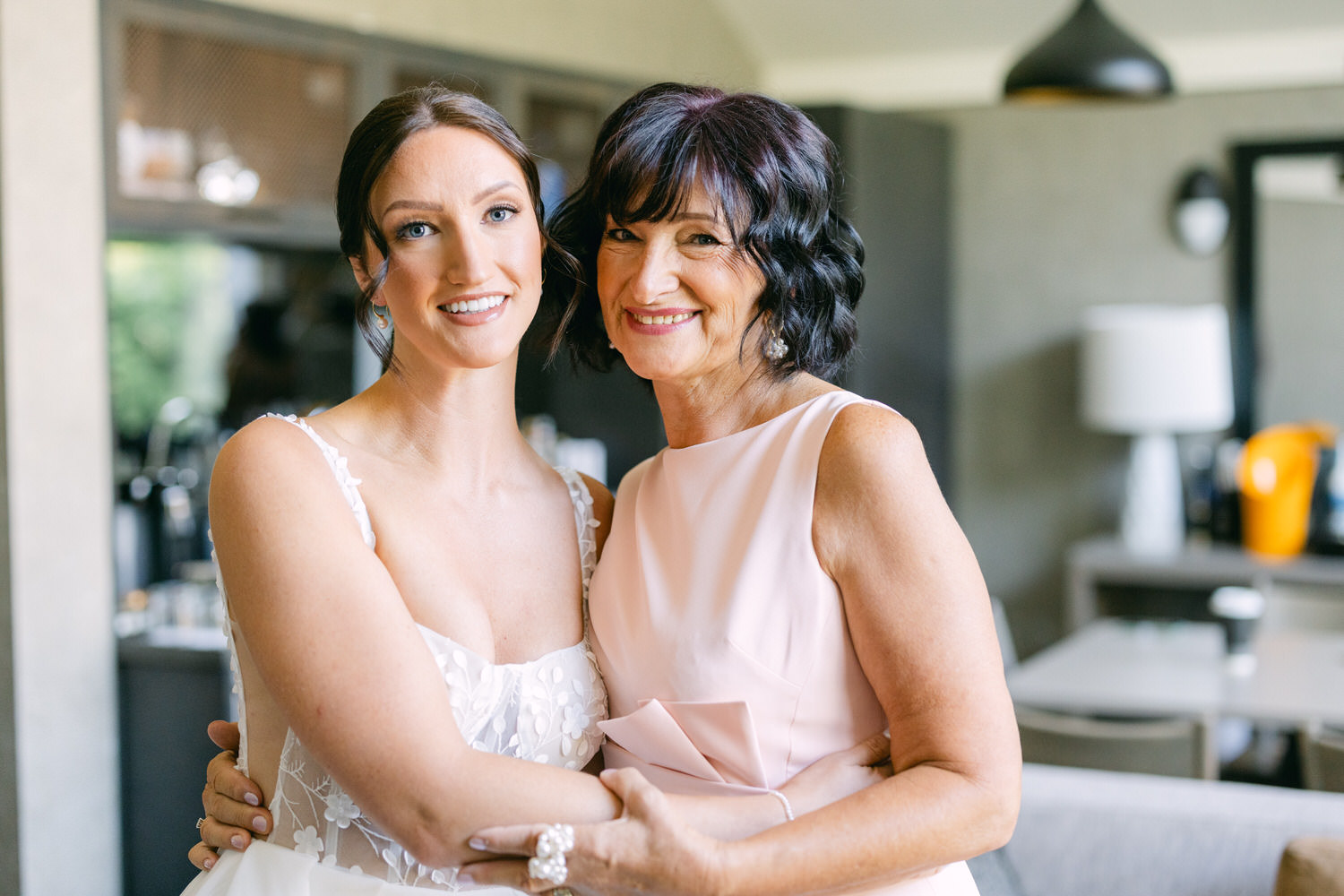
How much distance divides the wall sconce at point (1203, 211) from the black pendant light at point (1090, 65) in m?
2.06

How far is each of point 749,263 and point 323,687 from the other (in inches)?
24.0

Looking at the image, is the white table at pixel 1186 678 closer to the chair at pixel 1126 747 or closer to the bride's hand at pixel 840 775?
the chair at pixel 1126 747

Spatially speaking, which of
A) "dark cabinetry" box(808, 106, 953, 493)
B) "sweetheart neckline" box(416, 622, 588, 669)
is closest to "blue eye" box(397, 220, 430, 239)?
"sweetheart neckline" box(416, 622, 588, 669)

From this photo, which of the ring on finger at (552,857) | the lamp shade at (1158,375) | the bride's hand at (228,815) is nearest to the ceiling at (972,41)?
the lamp shade at (1158,375)

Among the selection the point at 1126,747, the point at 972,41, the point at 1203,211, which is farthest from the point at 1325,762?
the point at 972,41

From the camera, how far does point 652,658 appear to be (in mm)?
1351

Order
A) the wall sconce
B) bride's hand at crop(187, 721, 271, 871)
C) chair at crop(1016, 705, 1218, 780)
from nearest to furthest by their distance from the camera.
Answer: bride's hand at crop(187, 721, 271, 871) < chair at crop(1016, 705, 1218, 780) < the wall sconce

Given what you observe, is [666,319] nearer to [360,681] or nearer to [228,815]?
[360,681]

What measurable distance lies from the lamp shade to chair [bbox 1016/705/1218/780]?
213cm

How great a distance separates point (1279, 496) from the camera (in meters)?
4.52

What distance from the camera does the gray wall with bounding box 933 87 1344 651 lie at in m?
5.08

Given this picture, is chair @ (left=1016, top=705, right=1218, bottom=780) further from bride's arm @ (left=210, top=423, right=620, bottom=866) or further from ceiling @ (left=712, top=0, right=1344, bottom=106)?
ceiling @ (left=712, top=0, right=1344, bottom=106)

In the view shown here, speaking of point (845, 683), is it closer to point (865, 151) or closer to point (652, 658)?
point (652, 658)

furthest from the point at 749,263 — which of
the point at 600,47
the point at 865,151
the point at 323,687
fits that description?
the point at 600,47
